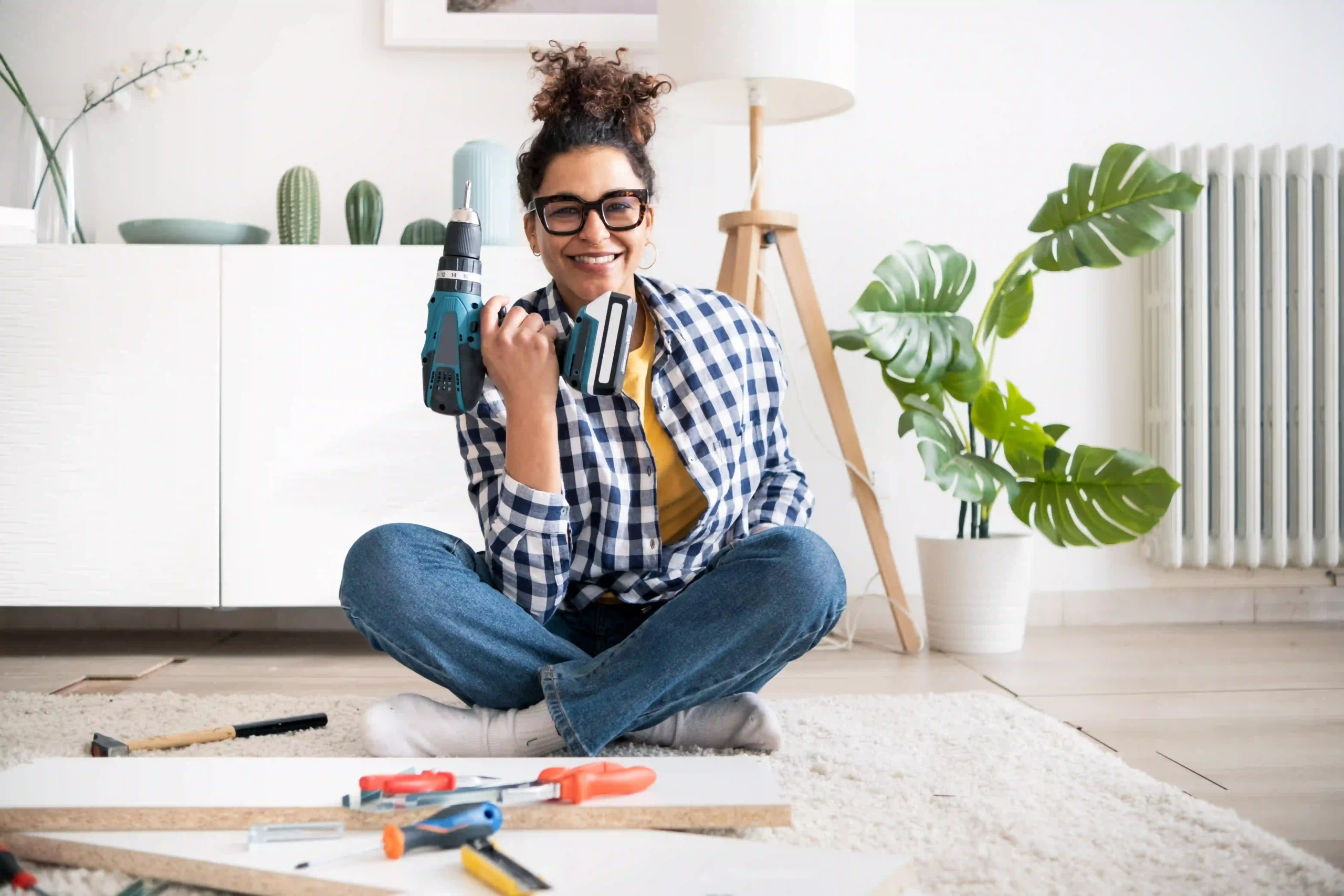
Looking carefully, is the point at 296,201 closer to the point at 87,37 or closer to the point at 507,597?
the point at 87,37

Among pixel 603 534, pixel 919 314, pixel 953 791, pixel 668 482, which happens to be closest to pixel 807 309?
pixel 919 314

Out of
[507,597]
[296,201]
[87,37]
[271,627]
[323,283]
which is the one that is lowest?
[271,627]

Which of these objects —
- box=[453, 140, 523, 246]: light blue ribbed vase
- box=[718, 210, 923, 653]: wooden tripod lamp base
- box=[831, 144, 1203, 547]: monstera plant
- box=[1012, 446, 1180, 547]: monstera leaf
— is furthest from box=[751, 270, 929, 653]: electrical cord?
box=[453, 140, 523, 246]: light blue ribbed vase

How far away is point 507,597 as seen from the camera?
1248 mm

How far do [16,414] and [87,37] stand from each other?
93 cm

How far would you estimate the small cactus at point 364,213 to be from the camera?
2.13 meters

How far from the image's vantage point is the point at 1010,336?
2.11 m

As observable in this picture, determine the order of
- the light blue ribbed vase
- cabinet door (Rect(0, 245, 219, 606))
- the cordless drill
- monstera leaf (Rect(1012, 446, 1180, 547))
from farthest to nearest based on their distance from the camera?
1. the light blue ribbed vase
2. cabinet door (Rect(0, 245, 219, 606))
3. monstera leaf (Rect(1012, 446, 1180, 547))
4. the cordless drill

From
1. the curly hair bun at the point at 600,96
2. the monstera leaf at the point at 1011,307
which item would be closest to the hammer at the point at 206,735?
the curly hair bun at the point at 600,96

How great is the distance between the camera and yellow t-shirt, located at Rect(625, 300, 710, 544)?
1.33m

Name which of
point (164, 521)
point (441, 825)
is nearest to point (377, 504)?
point (164, 521)

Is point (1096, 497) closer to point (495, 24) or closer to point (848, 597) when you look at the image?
point (848, 597)

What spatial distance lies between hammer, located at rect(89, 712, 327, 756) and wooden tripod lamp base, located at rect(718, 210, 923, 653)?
1.10m

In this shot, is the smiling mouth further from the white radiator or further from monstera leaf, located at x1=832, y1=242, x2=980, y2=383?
the white radiator
